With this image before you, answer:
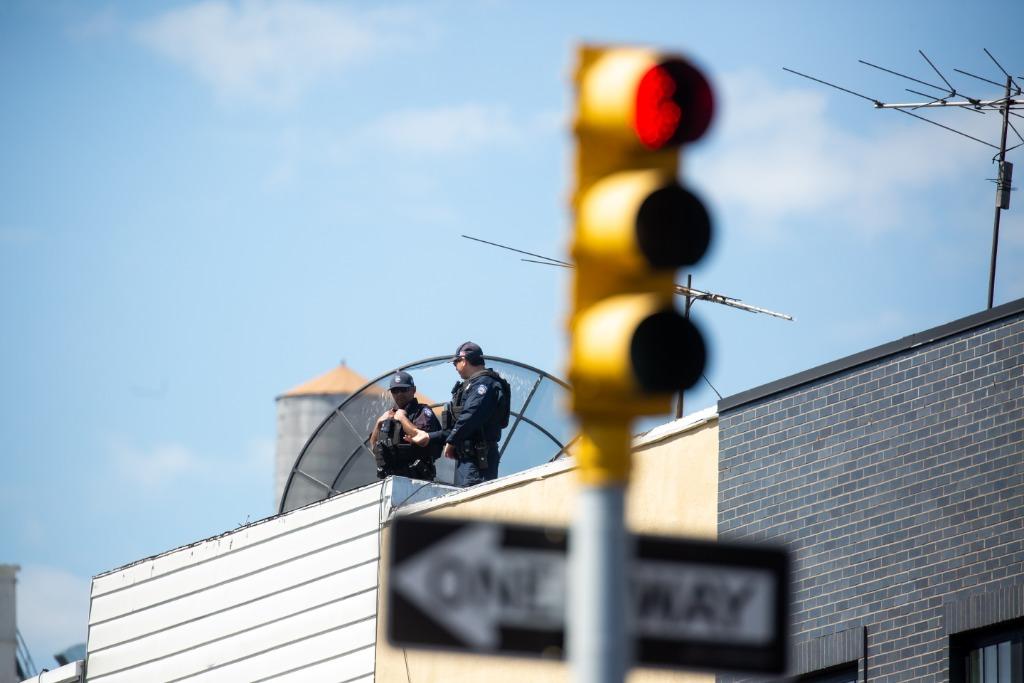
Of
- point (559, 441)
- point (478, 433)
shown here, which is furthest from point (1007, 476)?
point (559, 441)

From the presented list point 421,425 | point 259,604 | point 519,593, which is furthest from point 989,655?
point 519,593

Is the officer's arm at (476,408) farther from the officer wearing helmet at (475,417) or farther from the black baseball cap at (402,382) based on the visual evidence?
the black baseball cap at (402,382)

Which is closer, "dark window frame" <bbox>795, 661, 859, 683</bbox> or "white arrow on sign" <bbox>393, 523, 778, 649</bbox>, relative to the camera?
"white arrow on sign" <bbox>393, 523, 778, 649</bbox>

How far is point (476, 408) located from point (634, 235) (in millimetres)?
12905

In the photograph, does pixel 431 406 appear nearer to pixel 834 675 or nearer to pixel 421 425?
pixel 421 425

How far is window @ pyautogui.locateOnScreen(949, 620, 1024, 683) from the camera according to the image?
12633 mm

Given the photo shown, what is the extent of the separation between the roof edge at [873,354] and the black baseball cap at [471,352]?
11.1 ft

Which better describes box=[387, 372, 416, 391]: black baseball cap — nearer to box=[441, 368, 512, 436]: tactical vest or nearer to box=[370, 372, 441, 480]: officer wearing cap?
box=[370, 372, 441, 480]: officer wearing cap

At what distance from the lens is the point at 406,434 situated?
1816 cm

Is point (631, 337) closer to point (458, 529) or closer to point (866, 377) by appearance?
point (458, 529)

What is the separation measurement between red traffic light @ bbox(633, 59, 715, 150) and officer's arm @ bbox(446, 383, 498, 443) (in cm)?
1280

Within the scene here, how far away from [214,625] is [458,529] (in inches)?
572

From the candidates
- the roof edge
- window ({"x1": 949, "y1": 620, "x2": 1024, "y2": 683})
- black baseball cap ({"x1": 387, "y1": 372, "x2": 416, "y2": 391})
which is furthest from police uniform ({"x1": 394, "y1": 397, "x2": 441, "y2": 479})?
window ({"x1": 949, "y1": 620, "x2": 1024, "y2": 683})

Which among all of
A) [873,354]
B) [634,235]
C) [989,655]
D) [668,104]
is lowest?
[634,235]
